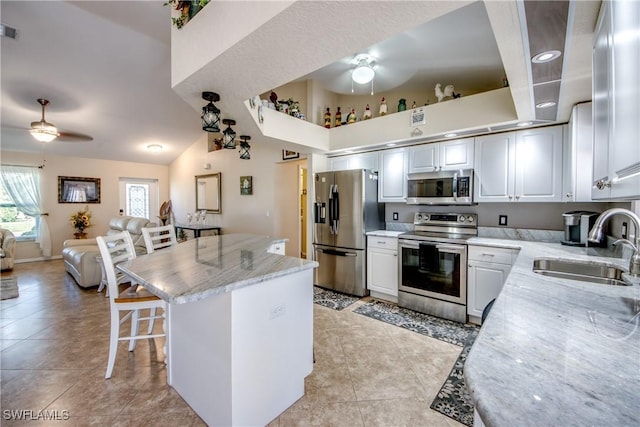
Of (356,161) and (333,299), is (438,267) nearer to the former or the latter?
(333,299)

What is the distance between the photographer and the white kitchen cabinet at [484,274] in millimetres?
2686

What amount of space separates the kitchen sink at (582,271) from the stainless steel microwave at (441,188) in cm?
124

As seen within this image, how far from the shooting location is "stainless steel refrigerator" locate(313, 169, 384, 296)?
146 inches

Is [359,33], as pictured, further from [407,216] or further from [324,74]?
[407,216]

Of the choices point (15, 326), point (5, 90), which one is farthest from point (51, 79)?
point (15, 326)

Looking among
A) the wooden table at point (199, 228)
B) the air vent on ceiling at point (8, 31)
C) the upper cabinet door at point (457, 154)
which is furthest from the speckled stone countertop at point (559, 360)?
the wooden table at point (199, 228)

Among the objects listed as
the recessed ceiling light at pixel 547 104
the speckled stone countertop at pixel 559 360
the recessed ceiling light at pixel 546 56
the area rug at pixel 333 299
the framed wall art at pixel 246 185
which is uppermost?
the recessed ceiling light at pixel 547 104

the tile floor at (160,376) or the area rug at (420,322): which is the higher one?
the area rug at (420,322)

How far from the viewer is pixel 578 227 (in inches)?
97.7

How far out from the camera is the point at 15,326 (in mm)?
2867

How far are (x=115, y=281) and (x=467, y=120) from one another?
11.8 feet

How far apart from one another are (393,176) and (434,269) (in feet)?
4.42
